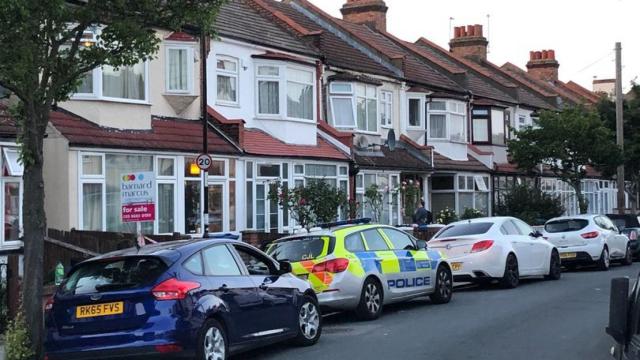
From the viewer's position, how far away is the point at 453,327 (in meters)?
11.7

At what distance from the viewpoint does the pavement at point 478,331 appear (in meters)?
9.74

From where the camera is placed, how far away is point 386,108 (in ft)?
99.8

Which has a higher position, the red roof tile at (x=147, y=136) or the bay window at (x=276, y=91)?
the bay window at (x=276, y=91)

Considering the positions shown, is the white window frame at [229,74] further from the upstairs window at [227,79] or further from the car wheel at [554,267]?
the car wheel at [554,267]

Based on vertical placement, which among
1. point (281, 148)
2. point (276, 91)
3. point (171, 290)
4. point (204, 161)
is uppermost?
point (276, 91)

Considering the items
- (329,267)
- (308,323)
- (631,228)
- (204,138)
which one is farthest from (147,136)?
(631,228)

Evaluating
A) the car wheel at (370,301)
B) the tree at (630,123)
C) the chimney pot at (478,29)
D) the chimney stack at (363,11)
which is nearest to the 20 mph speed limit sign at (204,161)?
the car wheel at (370,301)

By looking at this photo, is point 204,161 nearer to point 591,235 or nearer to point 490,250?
point 490,250

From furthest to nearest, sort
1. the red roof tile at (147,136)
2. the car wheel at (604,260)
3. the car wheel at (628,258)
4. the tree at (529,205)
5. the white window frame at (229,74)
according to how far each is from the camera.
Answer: the tree at (529,205) → the car wheel at (628,258) → the white window frame at (229,74) → the car wheel at (604,260) → the red roof tile at (147,136)

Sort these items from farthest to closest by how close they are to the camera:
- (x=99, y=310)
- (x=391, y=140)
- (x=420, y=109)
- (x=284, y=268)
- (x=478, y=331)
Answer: (x=420, y=109), (x=391, y=140), (x=478, y=331), (x=284, y=268), (x=99, y=310)

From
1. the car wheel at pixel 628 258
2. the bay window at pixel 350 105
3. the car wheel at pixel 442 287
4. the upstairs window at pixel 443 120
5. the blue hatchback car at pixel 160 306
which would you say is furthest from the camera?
the upstairs window at pixel 443 120

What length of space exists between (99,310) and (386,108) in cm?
2284

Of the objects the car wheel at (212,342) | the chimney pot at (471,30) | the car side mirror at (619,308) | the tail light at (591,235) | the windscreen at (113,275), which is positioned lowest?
the car wheel at (212,342)

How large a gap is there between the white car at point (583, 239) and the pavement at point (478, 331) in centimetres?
523
